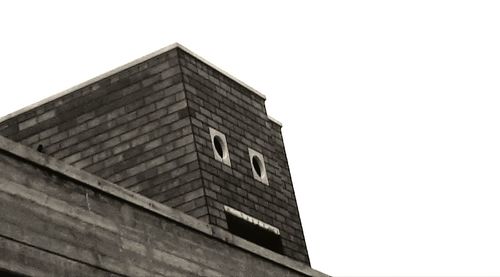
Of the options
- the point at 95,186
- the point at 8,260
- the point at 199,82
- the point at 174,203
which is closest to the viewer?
the point at 8,260

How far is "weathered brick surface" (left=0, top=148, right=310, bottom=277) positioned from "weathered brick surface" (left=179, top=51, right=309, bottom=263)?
5019mm

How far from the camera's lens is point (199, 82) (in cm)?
3156

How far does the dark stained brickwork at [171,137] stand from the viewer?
2988 cm

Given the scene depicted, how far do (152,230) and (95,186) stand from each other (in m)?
1.62

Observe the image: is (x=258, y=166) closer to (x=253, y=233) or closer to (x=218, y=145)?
(x=218, y=145)

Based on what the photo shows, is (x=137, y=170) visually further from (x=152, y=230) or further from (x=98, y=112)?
(x=152, y=230)

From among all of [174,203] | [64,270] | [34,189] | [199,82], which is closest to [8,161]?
[34,189]

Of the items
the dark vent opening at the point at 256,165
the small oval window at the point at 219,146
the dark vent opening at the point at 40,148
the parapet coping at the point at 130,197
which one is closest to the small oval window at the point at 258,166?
the dark vent opening at the point at 256,165

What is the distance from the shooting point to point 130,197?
23.0 metres

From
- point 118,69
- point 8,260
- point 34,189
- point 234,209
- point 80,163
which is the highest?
point 118,69

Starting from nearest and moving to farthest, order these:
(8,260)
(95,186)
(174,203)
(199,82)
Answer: (8,260), (95,186), (174,203), (199,82)

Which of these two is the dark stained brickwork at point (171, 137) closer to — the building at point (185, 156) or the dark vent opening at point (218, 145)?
the building at point (185, 156)

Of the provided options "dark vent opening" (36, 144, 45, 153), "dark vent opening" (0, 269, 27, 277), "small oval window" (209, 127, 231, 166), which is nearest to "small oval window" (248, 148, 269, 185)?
"small oval window" (209, 127, 231, 166)

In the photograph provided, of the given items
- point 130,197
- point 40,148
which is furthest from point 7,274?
point 40,148
